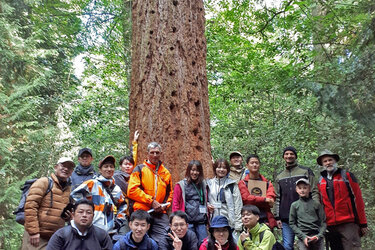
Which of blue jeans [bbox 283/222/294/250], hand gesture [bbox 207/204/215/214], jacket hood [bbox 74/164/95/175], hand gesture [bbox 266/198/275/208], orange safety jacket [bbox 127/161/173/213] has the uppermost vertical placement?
jacket hood [bbox 74/164/95/175]

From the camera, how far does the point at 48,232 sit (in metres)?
4.23

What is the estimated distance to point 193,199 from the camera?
4.48 m

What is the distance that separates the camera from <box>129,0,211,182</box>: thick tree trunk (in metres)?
5.08

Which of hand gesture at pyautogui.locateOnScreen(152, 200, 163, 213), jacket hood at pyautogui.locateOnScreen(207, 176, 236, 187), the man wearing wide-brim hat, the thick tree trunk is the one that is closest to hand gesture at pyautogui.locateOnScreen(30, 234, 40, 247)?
hand gesture at pyautogui.locateOnScreen(152, 200, 163, 213)

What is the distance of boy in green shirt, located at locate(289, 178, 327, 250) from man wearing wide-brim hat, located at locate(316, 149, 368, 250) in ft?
0.74

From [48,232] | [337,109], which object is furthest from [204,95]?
[337,109]

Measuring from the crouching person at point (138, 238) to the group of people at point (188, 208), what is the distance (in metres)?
0.01

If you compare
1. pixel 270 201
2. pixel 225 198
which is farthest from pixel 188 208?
pixel 270 201

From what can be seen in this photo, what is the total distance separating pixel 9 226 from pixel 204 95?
347 inches

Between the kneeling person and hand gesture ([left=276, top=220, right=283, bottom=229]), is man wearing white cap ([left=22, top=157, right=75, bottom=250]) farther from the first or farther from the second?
hand gesture ([left=276, top=220, right=283, bottom=229])

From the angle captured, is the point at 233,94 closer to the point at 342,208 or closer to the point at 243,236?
the point at 342,208

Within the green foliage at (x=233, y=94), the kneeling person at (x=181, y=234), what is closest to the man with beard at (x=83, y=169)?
the kneeling person at (x=181, y=234)

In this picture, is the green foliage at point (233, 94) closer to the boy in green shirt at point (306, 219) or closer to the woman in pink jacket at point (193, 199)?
the boy in green shirt at point (306, 219)

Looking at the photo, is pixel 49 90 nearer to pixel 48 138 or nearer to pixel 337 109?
pixel 48 138
